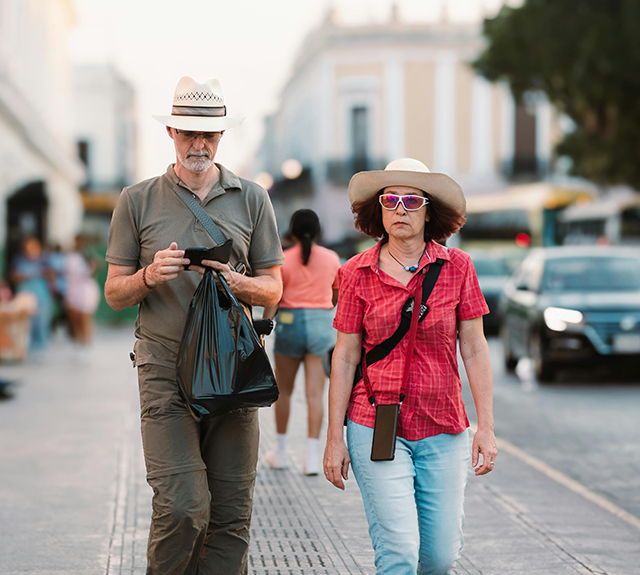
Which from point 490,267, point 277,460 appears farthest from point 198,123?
point 490,267

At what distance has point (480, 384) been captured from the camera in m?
3.69

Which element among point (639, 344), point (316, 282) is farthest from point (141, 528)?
point (639, 344)

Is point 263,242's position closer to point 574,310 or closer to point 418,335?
point 418,335

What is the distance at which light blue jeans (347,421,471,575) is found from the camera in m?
3.46

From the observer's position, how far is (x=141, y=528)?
5656mm

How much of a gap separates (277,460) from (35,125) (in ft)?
62.3

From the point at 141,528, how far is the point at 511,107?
40782 mm

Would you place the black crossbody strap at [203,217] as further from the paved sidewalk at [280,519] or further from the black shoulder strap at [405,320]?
the paved sidewalk at [280,519]

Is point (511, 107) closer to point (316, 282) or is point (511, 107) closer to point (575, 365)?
point (575, 365)

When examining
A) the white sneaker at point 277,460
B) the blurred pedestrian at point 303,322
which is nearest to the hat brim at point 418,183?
the blurred pedestrian at point 303,322

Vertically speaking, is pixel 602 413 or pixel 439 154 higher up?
pixel 439 154

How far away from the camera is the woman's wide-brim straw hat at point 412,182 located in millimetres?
3762

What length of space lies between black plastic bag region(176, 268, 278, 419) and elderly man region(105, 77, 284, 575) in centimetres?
11

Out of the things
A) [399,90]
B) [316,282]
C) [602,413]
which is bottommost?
[602,413]
